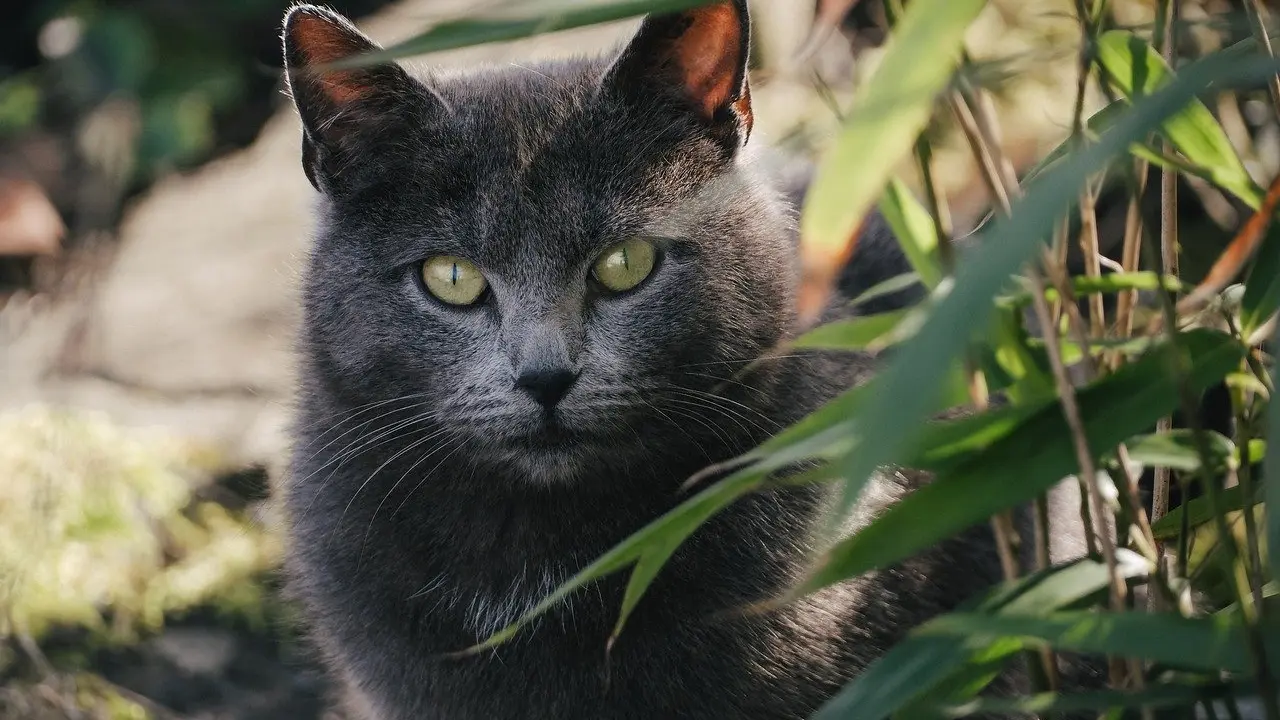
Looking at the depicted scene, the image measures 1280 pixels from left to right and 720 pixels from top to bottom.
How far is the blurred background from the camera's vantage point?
2.35 m

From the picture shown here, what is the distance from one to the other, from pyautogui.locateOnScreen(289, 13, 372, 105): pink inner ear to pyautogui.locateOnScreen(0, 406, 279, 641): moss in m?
1.09

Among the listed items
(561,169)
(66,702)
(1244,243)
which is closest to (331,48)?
(561,169)

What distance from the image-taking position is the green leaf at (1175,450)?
1.13 m

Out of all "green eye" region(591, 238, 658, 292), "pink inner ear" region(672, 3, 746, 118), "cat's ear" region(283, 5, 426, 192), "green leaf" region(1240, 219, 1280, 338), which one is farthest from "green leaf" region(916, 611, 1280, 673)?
"cat's ear" region(283, 5, 426, 192)

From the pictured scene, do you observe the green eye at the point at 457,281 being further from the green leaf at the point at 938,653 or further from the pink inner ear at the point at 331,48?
the green leaf at the point at 938,653

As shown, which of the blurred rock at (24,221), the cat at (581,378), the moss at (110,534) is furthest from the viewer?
the blurred rock at (24,221)

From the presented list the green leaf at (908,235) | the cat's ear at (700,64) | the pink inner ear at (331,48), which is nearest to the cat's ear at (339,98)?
the pink inner ear at (331,48)

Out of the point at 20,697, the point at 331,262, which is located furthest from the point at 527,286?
the point at 20,697

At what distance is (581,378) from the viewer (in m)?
1.42

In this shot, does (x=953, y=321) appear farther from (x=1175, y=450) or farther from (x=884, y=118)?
(x=1175, y=450)

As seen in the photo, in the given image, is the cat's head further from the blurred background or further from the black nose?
the blurred background

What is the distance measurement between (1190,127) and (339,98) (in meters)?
0.97

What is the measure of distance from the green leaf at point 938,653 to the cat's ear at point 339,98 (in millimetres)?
916

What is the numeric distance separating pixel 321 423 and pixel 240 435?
132 centimetres
